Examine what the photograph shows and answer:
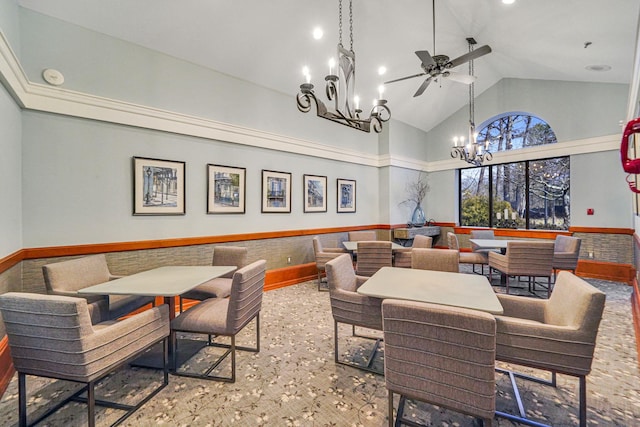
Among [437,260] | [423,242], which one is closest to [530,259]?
[423,242]

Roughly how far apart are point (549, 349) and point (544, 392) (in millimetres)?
859

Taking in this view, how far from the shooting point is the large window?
6.16 meters

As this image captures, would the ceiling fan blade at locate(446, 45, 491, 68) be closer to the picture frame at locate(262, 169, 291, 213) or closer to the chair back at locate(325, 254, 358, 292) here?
the chair back at locate(325, 254, 358, 292)

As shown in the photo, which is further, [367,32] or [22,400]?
[367,32]

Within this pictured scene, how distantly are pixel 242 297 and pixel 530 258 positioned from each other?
4205 millimetres

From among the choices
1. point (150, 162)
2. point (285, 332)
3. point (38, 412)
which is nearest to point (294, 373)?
point (285, 332)

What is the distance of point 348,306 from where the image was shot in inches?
94.2

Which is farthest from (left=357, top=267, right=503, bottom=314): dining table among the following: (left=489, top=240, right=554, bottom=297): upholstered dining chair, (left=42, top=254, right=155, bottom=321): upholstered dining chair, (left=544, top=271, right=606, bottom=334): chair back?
(left=42, top=254, right=155, bottom=321): upholstered dining chair

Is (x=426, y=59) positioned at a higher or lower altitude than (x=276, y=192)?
higher

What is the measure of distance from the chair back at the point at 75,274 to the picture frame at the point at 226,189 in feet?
5.04

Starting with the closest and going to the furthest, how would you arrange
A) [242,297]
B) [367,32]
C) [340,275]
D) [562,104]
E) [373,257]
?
[242,297]
[340,275]
[373,257]
[367,32]
[562,104]

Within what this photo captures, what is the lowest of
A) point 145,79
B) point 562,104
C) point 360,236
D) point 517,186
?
point 360,236

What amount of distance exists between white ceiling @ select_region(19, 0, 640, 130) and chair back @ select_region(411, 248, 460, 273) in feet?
10.3

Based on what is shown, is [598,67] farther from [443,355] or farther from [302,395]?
[302,395]
